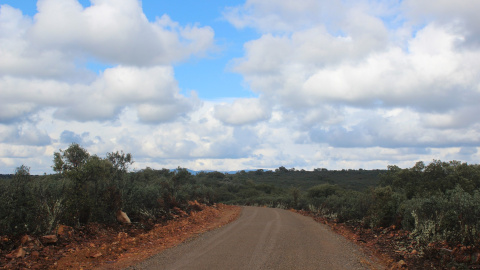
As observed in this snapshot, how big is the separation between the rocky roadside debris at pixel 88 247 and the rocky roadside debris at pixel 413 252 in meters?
6.79

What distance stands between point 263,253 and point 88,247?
5.40m

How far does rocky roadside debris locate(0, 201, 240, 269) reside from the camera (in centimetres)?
839

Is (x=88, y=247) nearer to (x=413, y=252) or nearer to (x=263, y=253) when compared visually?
(x=263, y=253)

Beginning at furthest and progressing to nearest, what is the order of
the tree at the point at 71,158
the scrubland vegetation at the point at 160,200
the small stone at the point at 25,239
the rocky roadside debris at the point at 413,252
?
the tree at the point at 71,158 → the scrubland vegetation at the point at 160,200 → the small stone at the point at 25,239 → the rocky roadside debris at the point at 413,252

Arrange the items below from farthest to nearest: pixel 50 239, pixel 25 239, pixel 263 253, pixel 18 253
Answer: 1. pixel 50 239
2. pixel 263 253
3. pixel 25 239
4. pixel 18 253

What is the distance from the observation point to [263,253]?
9508mm

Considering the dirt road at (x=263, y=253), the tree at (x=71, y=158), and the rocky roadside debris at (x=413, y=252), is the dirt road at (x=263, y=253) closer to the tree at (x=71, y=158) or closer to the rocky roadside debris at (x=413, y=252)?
the rocky roadside debris at (x=413, y=252)

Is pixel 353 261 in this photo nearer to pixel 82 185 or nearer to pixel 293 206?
pixel 82 185

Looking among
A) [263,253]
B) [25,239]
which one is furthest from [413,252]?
[25,239]

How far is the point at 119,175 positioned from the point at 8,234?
7.18 meters

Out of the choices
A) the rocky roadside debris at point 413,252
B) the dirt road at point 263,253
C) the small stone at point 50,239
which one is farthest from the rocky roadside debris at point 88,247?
the rocky roadside debris at point 413,252

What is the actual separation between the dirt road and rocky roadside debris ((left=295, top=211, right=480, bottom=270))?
2.24 ft

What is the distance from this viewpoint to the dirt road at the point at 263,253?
830 centimetres

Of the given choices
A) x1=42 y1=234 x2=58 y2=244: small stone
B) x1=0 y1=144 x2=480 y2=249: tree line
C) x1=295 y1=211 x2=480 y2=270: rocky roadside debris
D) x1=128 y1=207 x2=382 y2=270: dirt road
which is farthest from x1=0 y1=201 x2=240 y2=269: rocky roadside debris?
x1=295 y1=211 x2=480 y2=270: rocky roadside debris
